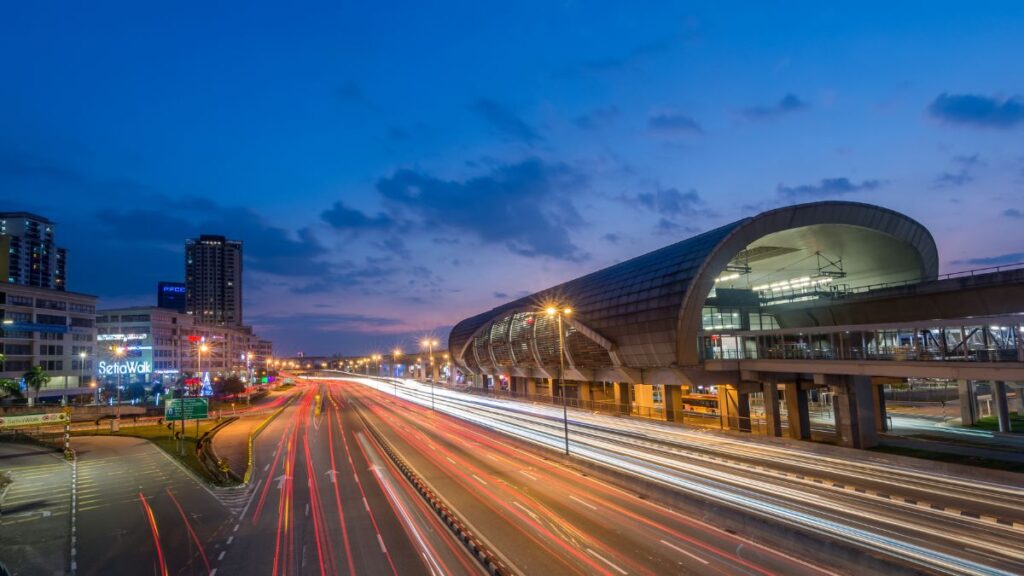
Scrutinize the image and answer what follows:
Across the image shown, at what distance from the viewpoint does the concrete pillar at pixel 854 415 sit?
37.5m

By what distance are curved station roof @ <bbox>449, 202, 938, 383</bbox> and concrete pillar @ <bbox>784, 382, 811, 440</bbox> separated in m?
7.85

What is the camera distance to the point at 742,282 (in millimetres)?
64250

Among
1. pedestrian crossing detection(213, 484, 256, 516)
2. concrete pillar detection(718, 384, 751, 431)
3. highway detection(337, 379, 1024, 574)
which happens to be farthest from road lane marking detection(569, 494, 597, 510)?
concrete pillar detection(718, 384, 751, 431)

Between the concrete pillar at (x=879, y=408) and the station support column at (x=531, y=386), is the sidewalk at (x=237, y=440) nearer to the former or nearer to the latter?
the station support column at (x=531, y=386)

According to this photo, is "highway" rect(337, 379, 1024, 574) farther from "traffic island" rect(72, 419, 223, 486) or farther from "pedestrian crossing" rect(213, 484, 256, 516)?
"traffic island" rect(72, 419, 223, 486)

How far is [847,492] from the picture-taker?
2423 cm

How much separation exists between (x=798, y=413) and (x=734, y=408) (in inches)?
420

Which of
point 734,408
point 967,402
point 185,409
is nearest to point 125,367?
point 185,409

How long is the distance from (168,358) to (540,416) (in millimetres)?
117893

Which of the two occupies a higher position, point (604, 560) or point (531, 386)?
point (604, 560)

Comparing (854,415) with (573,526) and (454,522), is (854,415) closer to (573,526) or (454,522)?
(573,526)

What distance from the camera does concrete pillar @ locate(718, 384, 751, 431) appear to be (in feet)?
152

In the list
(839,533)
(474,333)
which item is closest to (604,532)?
(839,533)

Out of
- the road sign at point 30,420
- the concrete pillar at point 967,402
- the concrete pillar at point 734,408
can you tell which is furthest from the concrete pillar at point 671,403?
the road sign at point 30,420
